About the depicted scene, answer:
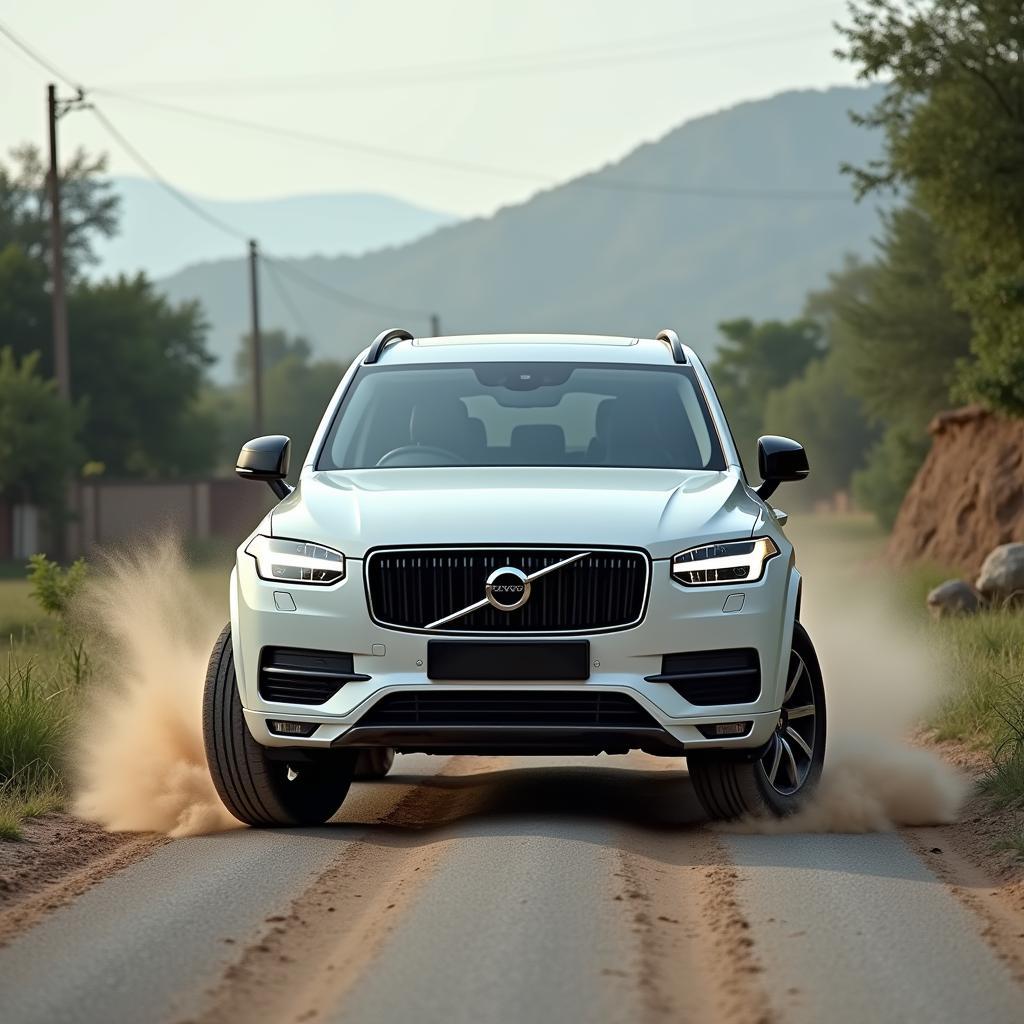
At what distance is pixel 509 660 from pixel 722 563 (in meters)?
0.88

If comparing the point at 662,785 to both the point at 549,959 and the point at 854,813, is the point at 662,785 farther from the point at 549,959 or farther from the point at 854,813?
the point at 549,959

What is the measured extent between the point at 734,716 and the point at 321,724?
1518mm

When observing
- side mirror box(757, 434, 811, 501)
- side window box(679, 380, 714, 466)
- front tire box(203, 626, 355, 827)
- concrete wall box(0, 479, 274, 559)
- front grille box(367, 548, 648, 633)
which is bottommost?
concrete wall box(0, 479, 274, 559)

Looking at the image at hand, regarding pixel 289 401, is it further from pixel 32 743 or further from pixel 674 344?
pixel 674 344

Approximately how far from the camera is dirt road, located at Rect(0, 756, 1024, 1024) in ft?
17.2

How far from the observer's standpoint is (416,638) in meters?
7.70

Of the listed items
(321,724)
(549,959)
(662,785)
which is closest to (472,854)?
(321,724)

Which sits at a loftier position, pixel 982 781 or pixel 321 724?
pixel 321 724

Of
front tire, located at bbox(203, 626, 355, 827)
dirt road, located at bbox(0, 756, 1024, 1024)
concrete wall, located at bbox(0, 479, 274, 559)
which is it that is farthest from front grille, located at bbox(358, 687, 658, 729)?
concrete wall, located at bbox(0, 479, 274, 559)

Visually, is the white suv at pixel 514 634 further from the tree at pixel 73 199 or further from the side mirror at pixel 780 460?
the tree at pixel 73 199

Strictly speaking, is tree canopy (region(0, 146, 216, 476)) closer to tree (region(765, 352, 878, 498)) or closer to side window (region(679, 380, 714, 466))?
tree (region(765, 352, 878, 498))

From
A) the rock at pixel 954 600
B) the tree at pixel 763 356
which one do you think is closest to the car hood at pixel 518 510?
the rock at pixel 954 600

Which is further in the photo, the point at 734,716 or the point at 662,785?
the point at 662,785

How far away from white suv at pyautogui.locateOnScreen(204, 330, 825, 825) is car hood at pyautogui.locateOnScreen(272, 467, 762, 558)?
0.4 inches
